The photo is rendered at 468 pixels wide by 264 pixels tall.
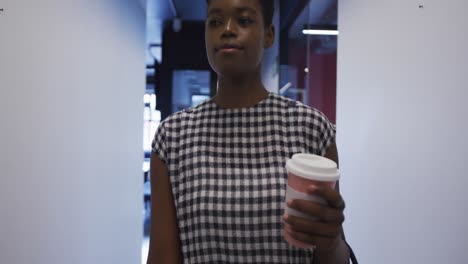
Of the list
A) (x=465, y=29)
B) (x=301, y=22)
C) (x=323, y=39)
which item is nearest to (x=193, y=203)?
(x=465, y=29)

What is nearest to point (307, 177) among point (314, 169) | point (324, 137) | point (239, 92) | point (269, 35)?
point (314, 169)

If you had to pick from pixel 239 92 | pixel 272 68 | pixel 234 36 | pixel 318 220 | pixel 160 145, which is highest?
pixel 272 68

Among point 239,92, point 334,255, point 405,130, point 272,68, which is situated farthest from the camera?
point 272,68

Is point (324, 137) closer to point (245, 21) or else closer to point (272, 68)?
point (245, 21)

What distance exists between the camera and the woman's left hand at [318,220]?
0.63 meters

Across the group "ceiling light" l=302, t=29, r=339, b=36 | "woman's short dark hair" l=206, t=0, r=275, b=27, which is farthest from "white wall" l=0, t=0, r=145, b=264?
"ceiling light" l=302, t=29, r=339, b=36

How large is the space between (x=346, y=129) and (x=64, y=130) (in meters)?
1.61

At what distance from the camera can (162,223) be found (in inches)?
32.0

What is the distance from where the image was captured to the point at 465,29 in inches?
65.1

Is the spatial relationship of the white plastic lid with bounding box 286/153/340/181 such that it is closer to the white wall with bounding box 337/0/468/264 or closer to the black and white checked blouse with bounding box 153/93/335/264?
the black and white checked blouse with bounding box 153/93/335/264

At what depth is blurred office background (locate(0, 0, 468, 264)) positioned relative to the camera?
170cm

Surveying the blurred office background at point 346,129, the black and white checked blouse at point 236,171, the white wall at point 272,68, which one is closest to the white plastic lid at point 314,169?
the black and white checked blouse at point 236,171

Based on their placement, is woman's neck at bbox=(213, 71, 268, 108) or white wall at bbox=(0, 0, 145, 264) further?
white wall at bbox=(0, 0, 145, 264)

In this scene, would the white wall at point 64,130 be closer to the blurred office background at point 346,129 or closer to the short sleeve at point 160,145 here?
the blurred office background at point 346,129
